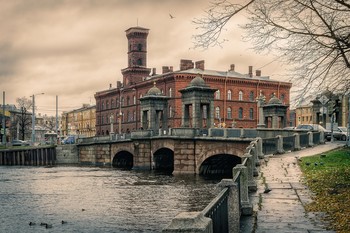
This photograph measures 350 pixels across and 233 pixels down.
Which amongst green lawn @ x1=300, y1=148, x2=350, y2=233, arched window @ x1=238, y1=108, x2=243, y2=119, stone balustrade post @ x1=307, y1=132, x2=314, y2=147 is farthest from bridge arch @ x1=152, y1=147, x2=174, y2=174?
green lawn @ x1=300, y1=148, x2=350, y2=233

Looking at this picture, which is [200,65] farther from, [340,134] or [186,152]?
[186,152]

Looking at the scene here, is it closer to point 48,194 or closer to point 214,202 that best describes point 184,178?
point 48,194

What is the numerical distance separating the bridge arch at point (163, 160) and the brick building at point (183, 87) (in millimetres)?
14910

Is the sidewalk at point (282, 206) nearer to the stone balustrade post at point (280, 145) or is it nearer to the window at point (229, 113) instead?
the stone balustrade post at point (280, 145)

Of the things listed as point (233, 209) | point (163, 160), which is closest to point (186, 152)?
point (163, 160)

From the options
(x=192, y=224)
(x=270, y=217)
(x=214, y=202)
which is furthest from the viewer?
(x=270, y=217)

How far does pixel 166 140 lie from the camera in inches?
1984

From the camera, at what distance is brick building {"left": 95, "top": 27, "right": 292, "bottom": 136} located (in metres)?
77.5

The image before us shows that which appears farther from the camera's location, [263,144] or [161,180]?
[161,180]

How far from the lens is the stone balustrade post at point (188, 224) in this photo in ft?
17.7

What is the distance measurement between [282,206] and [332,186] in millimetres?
3881

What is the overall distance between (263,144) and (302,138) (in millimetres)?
7157

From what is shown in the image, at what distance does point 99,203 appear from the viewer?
2748 cm

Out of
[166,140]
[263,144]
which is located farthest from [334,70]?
[166,140]
